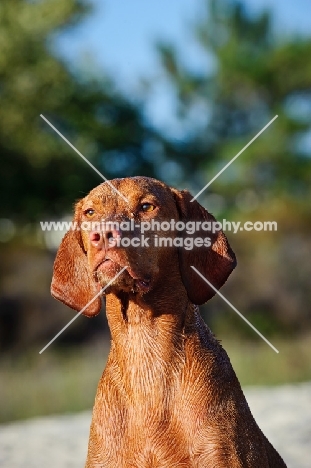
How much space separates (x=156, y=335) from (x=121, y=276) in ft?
1.27

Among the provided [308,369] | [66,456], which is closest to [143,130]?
[308,369]

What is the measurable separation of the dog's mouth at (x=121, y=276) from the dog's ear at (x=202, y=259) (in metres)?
0.24

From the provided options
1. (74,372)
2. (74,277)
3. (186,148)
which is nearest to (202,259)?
(74,277)

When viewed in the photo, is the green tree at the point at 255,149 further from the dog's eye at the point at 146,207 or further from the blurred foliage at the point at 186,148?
the dog's eye at the point at 146,207

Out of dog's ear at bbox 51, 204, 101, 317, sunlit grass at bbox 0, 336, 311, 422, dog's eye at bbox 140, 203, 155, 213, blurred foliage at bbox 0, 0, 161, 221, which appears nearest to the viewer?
dog's eye at bbox 140, 203, 155, 213

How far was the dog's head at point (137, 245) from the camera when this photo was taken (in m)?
3.19

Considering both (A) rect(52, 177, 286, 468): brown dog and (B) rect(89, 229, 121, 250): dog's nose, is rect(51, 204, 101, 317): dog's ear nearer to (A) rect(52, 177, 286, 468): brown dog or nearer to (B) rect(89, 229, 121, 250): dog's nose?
(A) rect(52, 177, 286, 468): brown dog

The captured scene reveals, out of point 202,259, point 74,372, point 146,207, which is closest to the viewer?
point 146,207

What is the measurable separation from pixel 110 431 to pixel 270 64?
719 inches

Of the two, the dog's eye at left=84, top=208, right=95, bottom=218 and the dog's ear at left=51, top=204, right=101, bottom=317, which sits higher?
the dog's eye at left=84, top=208, right=95, bottom=218

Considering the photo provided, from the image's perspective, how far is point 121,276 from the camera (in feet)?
10.5

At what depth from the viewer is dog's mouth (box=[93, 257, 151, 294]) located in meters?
3.17

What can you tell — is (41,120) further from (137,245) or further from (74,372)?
(137,245)

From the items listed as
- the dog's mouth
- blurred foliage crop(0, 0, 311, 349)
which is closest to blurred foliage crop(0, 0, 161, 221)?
blurred foliage crop(0, 0, 311, 349)
